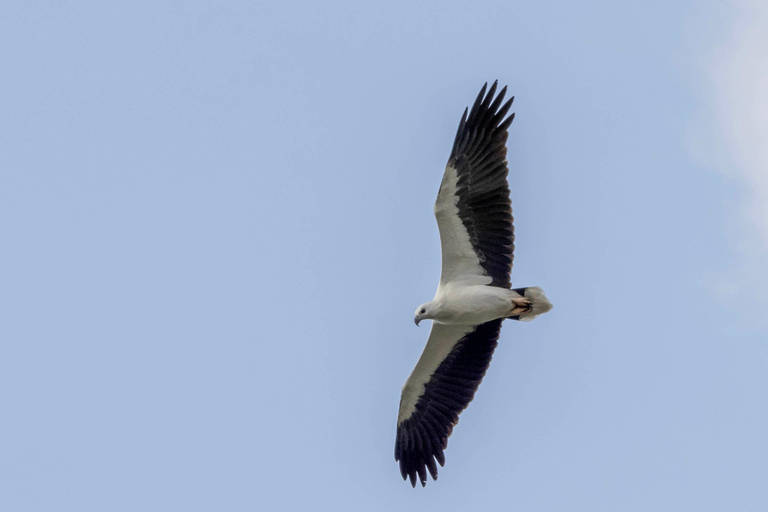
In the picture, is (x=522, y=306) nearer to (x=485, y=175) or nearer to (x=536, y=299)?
(x=536, y=299)

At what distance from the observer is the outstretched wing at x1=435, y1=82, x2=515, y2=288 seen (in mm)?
16453

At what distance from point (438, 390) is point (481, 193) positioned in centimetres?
328

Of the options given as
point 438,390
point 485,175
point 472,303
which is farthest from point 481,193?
point 438,390

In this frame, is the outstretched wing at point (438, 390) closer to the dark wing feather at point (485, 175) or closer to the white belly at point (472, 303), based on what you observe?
the white belly at point (472, 303)

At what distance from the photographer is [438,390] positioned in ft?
58.8

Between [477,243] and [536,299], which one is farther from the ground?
[477,243]

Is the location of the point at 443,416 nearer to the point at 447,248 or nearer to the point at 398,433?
the point at 398,433

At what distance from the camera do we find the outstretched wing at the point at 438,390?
17.7 meters

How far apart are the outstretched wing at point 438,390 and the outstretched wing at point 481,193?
1296mm

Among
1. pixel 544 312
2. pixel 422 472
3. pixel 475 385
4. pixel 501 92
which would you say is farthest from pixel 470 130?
pixel 422 472

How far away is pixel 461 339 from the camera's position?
17703 mm

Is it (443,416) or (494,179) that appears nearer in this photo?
(494,179)

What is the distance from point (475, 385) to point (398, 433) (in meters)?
1.47

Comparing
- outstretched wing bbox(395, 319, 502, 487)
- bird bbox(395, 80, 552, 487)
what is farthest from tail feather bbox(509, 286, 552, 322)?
outstretched wing bbox(395, 319, 502, 487)
